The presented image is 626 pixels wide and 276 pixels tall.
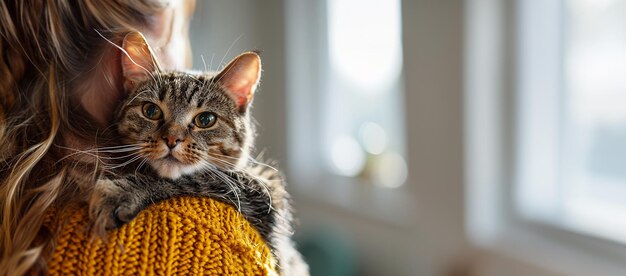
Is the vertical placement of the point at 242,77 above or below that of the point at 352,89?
above

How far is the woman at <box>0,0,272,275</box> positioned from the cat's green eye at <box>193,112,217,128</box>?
0.32 feet

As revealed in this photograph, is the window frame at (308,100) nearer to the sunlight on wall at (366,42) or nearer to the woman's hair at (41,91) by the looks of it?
the sunlight on wall at (366,42)

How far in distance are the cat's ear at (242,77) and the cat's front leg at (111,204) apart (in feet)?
0.63

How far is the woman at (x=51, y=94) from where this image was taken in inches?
25.0

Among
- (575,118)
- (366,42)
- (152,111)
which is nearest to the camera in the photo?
(152,111)

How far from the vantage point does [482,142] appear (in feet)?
6.22

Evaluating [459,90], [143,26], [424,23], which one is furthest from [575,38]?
[143,26]

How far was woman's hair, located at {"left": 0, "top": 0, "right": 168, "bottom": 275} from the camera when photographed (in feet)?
2.07

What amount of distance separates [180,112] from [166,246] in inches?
7.2

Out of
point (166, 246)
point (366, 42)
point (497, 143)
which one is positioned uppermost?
point (366, 42)

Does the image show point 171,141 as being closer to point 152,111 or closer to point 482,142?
point 152,111

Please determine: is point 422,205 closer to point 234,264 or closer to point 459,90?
point 459,90

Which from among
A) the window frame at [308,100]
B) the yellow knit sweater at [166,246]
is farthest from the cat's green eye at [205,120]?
the window frame at [308,100]

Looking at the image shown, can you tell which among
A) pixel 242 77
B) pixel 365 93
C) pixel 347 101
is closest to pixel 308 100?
pixel 347 101
